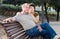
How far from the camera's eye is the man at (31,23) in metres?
4.30

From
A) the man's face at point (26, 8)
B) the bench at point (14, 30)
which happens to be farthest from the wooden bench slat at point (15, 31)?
the man's face at point (26, 8)

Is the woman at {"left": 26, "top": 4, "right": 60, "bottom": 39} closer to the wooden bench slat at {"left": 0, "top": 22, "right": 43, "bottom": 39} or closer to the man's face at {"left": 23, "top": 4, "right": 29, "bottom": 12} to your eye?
the wooden bench slat at {"left": 0, "top": 22, "right": 43, "bottom": 39}

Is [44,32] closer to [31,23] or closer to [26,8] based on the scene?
[31,23]

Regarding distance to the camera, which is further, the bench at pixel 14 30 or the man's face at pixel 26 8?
the man's face at pixel 26 8

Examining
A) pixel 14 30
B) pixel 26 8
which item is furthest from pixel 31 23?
pixel 14 30

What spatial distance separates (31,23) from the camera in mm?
4406

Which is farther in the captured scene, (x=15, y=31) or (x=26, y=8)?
(x=26, y=8)

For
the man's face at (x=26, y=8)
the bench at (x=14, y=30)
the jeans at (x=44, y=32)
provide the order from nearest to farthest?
1. the bench at (x=14, y=30)
2. the jeans at (x=44, y=32)
3. the man's face at (x=26, y=8)

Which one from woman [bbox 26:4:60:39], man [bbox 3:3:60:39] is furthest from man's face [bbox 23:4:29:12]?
woman [bbox 26:4:60:39]

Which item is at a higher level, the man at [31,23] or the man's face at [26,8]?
the man's face at [26,8]

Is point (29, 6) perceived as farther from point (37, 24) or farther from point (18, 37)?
point (18, 37)

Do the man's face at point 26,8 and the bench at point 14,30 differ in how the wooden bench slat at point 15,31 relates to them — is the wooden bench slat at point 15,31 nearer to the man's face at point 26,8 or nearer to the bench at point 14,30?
the bench at point 14,30

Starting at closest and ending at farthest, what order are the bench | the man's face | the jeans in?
1. the bench
2. the jeans
3. the man's face

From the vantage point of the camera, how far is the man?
4297mm
